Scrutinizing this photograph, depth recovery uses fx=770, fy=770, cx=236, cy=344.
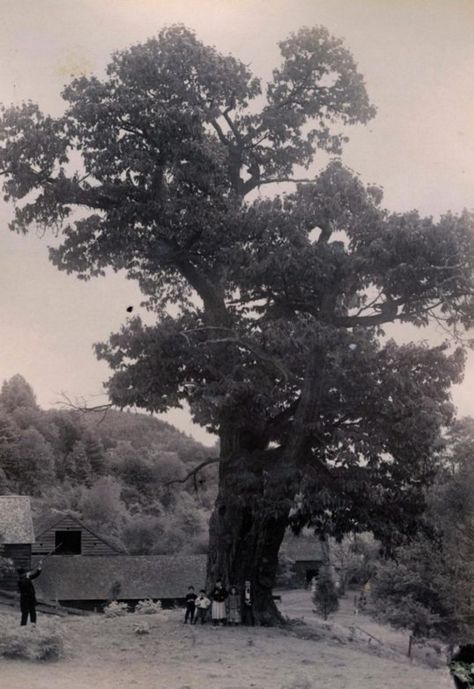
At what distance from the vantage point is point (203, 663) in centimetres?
1616

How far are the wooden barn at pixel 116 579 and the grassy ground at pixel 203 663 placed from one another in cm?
2991

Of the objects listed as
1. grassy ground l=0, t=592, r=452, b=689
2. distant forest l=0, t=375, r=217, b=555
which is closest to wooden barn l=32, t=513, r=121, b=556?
distant forest l=0, t=375, r=217, b=555

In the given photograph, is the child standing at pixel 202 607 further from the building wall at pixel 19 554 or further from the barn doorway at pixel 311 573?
the barn doorway at pixel 311 573

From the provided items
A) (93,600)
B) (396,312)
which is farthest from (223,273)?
(93,600)

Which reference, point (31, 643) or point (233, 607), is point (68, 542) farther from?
point (31, 643)

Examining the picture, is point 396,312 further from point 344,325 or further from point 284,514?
point 284,514

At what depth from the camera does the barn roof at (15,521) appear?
5288 centimetres

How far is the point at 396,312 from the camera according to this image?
2188 cm

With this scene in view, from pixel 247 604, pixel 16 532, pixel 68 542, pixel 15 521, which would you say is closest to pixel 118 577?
pixel 16 532

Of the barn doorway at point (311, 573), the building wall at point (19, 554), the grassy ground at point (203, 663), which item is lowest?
the barn doorway at point (311, 573)

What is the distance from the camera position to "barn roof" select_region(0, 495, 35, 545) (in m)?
52.9

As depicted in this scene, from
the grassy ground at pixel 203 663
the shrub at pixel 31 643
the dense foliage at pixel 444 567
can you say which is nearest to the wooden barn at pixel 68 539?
the dense foliage at pixel 444 567

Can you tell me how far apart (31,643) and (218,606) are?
7.46m

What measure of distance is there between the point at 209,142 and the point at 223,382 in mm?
6690
